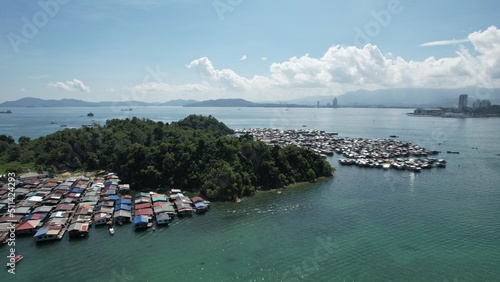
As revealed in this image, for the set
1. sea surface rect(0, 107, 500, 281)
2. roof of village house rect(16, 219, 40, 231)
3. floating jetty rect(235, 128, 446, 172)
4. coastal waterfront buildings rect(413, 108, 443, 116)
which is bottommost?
sea surface rect(0, 107, 500, 281)

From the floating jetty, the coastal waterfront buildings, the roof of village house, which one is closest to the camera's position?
the roof of village house

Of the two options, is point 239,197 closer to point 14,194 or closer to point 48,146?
point 14,194

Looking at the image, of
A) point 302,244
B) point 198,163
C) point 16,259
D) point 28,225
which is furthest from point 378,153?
point 16,259

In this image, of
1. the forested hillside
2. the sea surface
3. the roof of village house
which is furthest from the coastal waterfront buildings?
the roof of village house

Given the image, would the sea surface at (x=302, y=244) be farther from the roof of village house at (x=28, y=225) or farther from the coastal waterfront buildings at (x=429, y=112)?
the coastal waterfront buildings at (x=429, y=112)

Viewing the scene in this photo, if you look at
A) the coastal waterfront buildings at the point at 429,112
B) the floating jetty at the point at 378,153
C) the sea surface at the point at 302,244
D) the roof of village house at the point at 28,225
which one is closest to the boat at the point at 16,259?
the sea surface at the point at 302,244

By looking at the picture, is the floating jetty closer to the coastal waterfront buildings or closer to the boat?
the boat

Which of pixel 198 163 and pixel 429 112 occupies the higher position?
pixel 429 112

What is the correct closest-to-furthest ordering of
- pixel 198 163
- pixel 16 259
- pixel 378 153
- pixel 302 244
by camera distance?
1. pixel 16 259
2. pixel 302 244
3. pixel 198 163
4. pixel 378 153

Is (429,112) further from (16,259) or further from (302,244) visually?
(16,259)

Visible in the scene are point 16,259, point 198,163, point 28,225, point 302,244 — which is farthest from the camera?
point 198,163

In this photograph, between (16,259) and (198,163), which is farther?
(198,163)

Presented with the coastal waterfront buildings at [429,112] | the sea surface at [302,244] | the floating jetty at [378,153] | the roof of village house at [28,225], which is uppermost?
the coastal waterfront buildings at [429,112]
